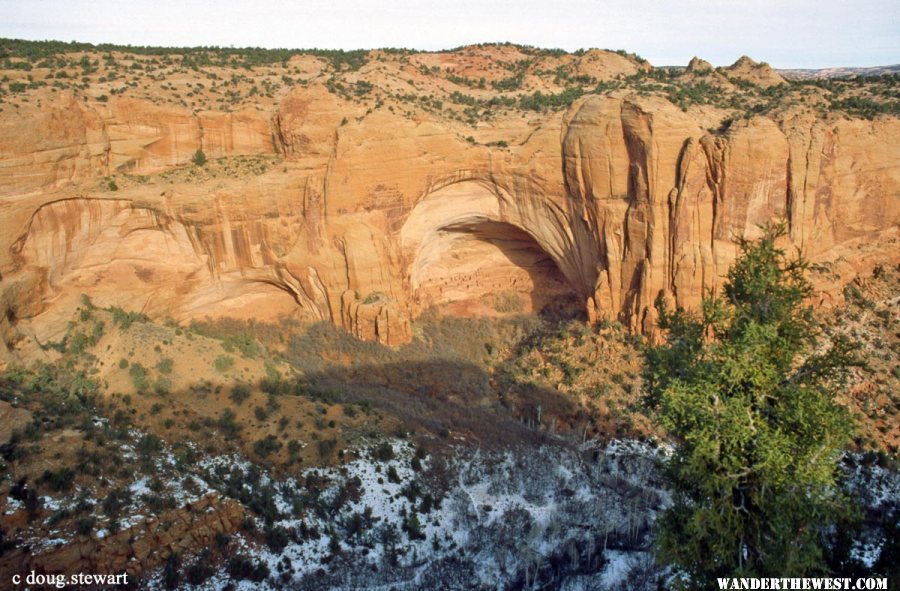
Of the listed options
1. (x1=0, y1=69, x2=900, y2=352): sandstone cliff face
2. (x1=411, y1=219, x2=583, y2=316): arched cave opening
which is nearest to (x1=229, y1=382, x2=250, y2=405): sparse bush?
(x1=0, y1=69, x2=900, y2=352): sandstone cliff face

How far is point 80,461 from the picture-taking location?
17.0 metres

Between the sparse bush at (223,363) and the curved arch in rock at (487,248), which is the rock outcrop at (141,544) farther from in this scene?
the curved arch in rock at (487,248)

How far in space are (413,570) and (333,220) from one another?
1371cm

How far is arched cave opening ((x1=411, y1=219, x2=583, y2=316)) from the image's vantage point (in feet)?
98.0

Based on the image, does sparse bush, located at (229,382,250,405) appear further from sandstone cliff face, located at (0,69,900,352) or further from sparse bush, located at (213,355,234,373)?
sandstone cliff face, located at (0,69,900,352)

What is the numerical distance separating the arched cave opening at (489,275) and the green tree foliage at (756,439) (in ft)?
57.7

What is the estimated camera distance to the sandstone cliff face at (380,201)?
23094 mm

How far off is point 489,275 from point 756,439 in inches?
807

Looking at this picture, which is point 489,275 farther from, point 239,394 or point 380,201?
point 239,394

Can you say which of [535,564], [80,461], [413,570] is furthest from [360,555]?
[80,461]

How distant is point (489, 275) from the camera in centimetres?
3098

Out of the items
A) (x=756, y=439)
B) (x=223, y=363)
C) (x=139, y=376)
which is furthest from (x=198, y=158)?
(x=756, y=439)

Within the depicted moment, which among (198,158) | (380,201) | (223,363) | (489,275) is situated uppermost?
(198,158)

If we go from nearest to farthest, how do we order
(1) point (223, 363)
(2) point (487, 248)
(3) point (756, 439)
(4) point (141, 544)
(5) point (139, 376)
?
(3) point (756, 439), (4) point (141, 544), (5) point (139, 376), (1) point (223, 363), (2) point (487, 248)
